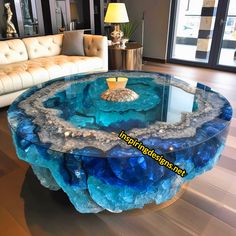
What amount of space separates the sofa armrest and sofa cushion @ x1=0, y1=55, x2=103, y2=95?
0.34ft

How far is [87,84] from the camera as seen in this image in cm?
199

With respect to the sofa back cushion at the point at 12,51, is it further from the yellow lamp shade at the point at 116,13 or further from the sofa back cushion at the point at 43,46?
the yellow lamp shade at the point at 116,13

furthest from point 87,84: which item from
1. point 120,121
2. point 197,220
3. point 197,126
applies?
point 197,220

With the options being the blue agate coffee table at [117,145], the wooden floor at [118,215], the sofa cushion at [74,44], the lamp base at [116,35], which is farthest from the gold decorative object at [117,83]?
the lamp base at [116,35]

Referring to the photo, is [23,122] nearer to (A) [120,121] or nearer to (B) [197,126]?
(A) [120,121]

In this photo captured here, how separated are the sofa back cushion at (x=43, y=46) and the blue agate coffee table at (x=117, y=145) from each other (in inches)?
86.2

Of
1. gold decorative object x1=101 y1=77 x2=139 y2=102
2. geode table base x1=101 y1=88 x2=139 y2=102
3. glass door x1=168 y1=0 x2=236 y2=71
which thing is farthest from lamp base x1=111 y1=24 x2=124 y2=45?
geode table base x1=101 y1=88 x2=139 y2=102

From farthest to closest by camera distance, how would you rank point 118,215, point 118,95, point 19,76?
point 19,76
point 118,95
point 118,215

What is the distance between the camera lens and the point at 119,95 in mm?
1640

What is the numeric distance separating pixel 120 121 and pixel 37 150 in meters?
0.48

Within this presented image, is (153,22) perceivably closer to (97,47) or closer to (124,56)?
(124,56)

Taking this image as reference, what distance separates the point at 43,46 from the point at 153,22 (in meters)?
2.59

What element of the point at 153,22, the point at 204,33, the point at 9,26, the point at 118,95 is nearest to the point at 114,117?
the point at 118,95

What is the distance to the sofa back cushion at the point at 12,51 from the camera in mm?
3137
